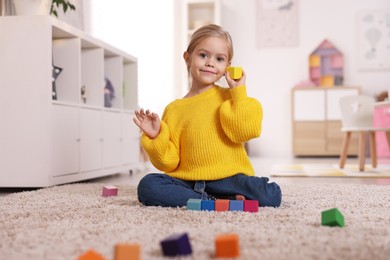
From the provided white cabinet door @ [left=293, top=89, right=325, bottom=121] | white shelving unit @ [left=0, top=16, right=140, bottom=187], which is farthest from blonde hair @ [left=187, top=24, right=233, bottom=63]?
white cabinet door @ [left=293, top=89, right=325, bottom=121]

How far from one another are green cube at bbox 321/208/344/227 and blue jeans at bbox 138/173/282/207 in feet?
1.18

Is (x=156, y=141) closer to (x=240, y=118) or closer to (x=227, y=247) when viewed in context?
(x=240, y=118)

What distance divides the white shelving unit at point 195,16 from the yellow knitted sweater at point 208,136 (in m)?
4.04

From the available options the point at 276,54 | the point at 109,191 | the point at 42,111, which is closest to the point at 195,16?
the point at 276,54

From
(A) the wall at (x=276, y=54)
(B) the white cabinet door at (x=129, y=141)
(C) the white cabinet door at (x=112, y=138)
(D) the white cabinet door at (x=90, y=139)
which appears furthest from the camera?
(A) the wall at (x=276, y=54)

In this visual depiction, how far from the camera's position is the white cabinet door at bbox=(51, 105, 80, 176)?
2.18 m

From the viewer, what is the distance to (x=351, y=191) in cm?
188

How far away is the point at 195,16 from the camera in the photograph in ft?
19.4

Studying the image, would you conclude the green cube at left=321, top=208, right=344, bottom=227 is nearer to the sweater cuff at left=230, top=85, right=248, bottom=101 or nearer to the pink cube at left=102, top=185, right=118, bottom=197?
the sweater cuff at left=230, top=85, right=248, bottom=101

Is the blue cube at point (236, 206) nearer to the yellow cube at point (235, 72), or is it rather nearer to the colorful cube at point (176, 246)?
the yellow cube at point (235, 72)

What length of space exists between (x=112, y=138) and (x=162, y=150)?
4.68 feet

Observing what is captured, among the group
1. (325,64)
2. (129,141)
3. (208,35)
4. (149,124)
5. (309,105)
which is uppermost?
(325,64)

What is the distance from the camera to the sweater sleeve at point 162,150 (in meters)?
1.54

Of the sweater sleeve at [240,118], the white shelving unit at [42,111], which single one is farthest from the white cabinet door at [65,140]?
the sweater sleeve at [240,118]
